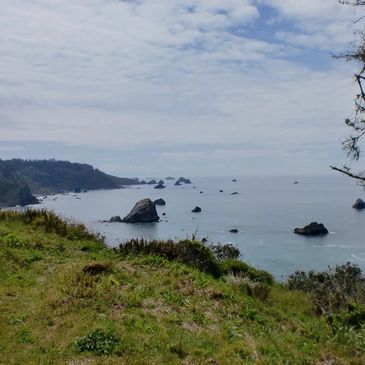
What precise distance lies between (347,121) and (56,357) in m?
8.81

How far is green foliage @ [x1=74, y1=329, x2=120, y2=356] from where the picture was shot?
342 inches

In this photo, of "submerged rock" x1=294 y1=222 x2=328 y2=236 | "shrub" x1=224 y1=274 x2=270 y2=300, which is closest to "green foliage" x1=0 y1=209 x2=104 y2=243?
"shrub" x1=224 y1=274 x2=270 y2=300

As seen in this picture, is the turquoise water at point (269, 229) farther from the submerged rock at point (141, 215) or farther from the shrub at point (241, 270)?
the shrub at point (241, 270)

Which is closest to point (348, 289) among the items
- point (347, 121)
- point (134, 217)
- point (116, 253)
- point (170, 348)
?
point (116, 253)

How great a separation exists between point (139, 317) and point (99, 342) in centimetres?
166

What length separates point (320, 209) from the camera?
17412cm

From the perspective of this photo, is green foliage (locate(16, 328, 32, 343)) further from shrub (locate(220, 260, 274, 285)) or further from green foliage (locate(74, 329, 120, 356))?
shrub (locate(220, 260, 274, 285))

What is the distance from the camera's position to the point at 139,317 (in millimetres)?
10414

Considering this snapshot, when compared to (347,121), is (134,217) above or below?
below

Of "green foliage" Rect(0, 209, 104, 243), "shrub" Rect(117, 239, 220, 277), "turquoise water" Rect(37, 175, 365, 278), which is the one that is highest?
"green foliage" Rect(0, 209, 104, 243)

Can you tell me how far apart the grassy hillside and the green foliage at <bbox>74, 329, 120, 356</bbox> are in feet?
0.07

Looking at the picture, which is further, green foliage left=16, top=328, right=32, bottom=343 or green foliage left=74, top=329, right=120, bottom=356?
green foliage left=16, top=328, right=32, bottom=343

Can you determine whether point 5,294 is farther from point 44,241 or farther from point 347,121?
point 347,121

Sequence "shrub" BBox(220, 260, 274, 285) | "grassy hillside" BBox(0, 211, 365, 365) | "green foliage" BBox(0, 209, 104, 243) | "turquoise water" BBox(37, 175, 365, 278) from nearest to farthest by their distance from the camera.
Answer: "grassy hillside" BBox(0, 211, 365, 365) → "green foliage" BBox(0, 209, 104, 243) → "shrub" BBox(220, 260, 274, 285) → "turquoise water" BBox(37, 175, 365, 278)
